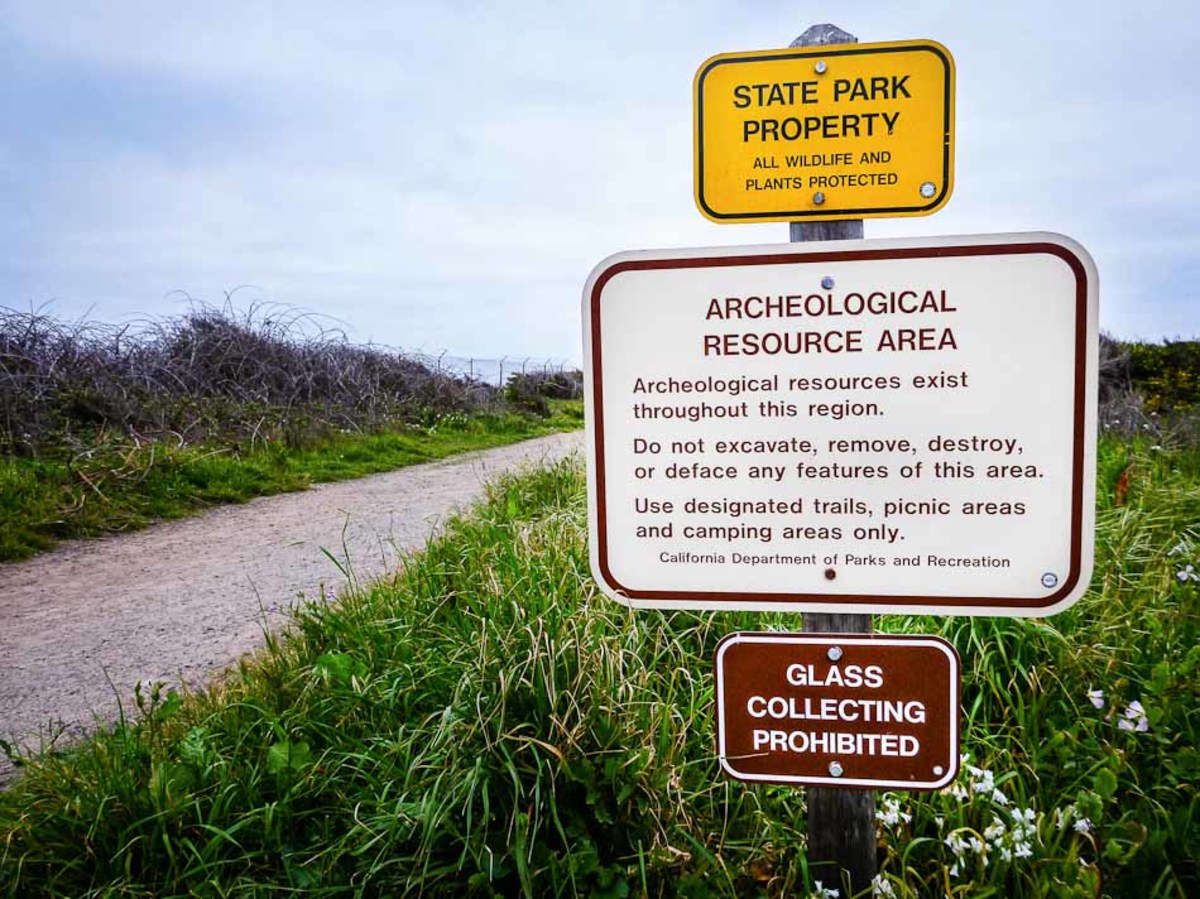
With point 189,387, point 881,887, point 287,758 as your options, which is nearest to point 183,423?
point 189,387

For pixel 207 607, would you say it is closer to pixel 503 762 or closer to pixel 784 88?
pixel 503 762

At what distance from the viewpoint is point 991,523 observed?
4.70 feet

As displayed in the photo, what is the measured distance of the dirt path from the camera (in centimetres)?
319

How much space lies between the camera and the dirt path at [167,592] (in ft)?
10.5

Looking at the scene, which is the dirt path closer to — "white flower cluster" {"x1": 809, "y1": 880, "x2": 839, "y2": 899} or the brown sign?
the brown sign

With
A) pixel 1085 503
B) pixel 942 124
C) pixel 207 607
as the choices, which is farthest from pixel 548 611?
pixel 207 607

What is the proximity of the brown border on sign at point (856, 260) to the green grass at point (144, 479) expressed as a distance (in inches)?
213

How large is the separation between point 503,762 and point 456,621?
1.00 m

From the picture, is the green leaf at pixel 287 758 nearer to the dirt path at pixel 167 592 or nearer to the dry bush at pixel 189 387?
the dirt path at pixel 167 592

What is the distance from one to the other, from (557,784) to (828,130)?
156 cm

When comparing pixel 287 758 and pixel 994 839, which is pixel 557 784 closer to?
pixel 287 758

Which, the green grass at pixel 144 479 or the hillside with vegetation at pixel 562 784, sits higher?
the green grass at pixel 144 479

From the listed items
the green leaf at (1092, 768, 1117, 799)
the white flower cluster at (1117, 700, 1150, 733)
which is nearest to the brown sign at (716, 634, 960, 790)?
the green leaf at (1092, 768, 1117, 799)

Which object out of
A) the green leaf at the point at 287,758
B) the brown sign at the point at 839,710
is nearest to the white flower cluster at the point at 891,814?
the brown sign at the point at 839,710
